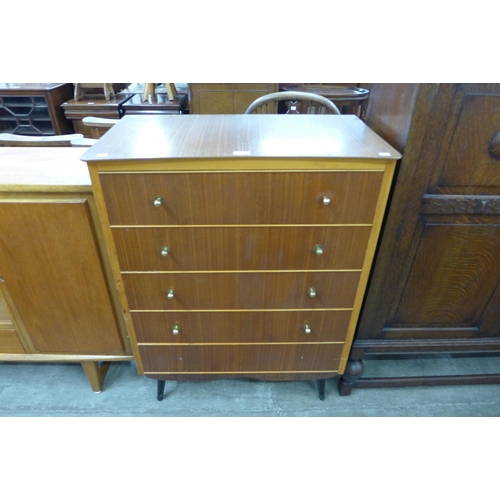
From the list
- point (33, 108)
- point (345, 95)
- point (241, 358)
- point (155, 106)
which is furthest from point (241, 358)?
point (33, 108)

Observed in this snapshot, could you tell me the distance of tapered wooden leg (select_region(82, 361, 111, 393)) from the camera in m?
1.24

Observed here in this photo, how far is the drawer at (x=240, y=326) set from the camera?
1.01 m

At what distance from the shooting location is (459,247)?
98 centimetres

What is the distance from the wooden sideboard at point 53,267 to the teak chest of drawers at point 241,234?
11cm

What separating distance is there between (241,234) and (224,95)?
91.5 inches

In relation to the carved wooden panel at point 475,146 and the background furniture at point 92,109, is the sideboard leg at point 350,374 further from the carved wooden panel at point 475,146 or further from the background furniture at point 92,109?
the background furniture at point 92,109

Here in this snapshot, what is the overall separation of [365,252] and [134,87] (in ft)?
11.0

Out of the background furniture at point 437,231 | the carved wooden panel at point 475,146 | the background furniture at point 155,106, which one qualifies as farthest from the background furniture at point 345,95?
the carved wooden panel at point 475,146

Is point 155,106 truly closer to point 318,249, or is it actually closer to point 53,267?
point 53,267

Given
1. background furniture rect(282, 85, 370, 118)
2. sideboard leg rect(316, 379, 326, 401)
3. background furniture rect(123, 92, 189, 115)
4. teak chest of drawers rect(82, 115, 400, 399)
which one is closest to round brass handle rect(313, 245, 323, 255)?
teak chest of drawers rect(82, 115, 400, 399)

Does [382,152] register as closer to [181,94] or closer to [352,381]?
[352,381]

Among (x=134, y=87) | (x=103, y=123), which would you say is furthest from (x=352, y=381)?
(x=134, y=87)

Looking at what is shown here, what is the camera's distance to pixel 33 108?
9.43 feet

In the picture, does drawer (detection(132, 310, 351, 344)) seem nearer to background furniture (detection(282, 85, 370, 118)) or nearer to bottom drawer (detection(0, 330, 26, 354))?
bottom drawer (detection(0, 330, 26, 354))
